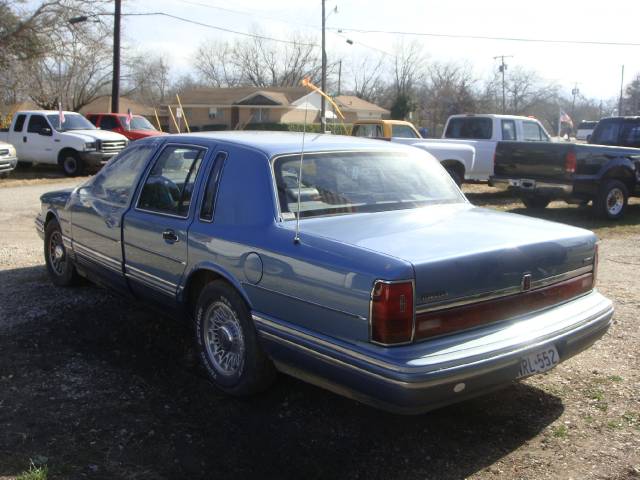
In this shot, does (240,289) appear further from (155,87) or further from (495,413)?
(155,87)

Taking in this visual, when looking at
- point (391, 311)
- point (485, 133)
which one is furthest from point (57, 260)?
point (485, 133)

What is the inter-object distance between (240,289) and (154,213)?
1220mm

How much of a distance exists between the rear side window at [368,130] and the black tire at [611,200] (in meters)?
6.28

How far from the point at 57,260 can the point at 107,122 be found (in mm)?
18056

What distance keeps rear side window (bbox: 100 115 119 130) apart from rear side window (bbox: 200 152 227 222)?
20.3m

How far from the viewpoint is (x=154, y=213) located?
4816mm

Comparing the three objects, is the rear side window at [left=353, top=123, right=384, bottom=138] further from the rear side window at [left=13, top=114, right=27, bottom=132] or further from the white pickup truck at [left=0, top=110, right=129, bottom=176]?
the rear side window at [left=13, top=114, right=27, bottom=132]

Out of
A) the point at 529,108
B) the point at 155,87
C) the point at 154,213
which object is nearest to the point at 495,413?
the point at 154,213

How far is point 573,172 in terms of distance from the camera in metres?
11.8

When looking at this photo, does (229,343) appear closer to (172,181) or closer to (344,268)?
(344,268)

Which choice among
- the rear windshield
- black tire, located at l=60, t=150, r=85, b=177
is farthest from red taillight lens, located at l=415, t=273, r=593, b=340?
black tire, located at l=60, t=150, r=85, b=177

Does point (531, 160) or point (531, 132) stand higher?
point (531, 132)

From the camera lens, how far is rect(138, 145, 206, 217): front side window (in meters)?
4.61

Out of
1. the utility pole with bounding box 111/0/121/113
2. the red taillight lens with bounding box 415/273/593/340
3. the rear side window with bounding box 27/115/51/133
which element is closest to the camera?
the red taillight lens with bounding box 415/273/593/340
